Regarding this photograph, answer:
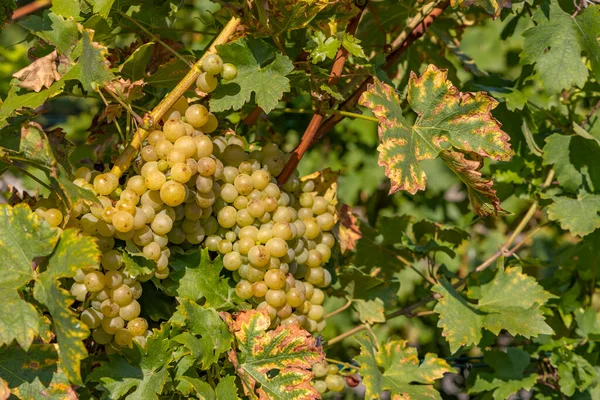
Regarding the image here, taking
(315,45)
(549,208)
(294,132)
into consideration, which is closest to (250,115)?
(315,45)

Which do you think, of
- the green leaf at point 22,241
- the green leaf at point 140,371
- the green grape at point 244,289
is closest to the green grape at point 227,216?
the green grape at point 244,289

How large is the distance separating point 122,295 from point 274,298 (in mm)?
260

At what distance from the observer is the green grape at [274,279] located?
1279mm

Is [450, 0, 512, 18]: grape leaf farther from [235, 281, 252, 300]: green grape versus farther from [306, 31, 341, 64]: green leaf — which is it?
[235, 281, 252, 300]: green grape

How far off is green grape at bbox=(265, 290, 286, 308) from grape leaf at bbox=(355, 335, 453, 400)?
0.27m

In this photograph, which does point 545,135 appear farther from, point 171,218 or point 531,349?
point 171,218

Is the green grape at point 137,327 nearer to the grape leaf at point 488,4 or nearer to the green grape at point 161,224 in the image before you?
the green grape at point 161,224

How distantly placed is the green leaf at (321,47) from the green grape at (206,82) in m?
0.17

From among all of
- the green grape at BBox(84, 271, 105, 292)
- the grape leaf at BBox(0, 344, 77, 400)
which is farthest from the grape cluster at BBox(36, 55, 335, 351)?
the grape leaf at BBox(0, 344, 77, 400)

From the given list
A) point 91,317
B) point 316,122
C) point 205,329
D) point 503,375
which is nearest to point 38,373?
point 91,317

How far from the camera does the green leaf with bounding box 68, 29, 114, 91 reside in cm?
111

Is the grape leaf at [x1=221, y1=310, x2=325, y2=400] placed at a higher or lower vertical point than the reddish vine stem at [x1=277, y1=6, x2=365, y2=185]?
lower

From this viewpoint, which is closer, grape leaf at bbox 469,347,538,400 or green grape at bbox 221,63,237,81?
green grape at bbox 221,63,237,81

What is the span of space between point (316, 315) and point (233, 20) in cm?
56
